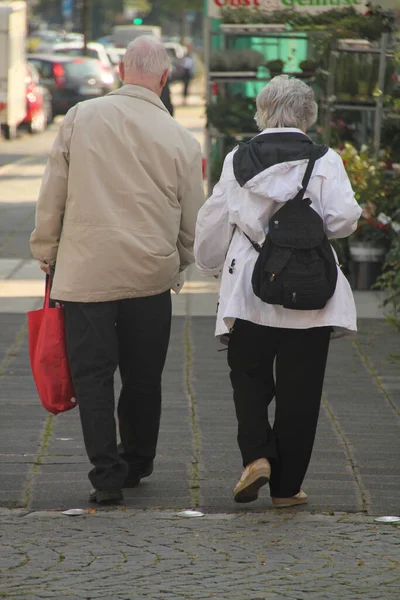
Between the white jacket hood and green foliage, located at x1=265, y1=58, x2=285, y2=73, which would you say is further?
green foliage, located at x1=265, y1=58, x2=285, y2=73

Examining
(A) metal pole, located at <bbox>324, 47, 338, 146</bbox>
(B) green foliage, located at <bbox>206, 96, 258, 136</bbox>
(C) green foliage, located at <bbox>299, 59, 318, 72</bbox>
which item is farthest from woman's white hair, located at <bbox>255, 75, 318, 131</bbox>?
(B) green foliage, located at <bbox>206, 96, 258, 136</bbox>

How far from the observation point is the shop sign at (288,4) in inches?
523

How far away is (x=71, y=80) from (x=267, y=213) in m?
27.6

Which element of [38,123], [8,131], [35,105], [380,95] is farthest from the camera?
[38,123]

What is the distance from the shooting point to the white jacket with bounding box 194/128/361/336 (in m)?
4.87

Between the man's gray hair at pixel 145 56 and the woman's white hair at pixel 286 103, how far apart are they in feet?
1.62

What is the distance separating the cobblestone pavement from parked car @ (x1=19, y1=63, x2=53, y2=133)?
2350 cm

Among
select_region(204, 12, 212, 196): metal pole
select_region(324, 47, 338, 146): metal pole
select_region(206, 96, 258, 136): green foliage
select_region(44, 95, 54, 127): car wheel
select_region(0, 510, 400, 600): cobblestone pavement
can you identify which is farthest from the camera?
select_region(44, 95, 54, 127): car wheel

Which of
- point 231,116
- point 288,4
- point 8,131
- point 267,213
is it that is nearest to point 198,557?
point 267,213

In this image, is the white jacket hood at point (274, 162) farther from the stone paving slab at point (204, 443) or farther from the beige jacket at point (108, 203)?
the stone paving slab at point (204, 443)

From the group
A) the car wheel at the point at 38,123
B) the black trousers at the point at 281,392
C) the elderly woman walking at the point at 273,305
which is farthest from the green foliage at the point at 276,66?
the car wheel at the point at 38,123

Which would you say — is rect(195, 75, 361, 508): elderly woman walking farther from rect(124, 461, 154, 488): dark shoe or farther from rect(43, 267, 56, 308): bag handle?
rect(43, 267, 56, 308): bag handle

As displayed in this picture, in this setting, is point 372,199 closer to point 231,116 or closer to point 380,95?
point 380,95

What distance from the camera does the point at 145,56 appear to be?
5.21 m
